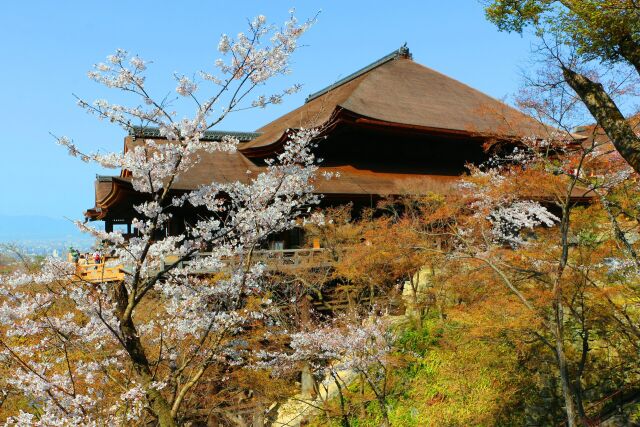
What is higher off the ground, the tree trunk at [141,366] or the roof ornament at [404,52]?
the roof ornament at [404,52]

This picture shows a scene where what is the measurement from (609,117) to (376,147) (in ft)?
38.6

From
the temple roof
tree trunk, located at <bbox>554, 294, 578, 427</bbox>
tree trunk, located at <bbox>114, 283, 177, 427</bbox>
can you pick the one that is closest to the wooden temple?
the temple roof

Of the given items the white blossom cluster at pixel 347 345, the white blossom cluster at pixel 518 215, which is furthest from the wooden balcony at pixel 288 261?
the white blossom cluster at pixel 518 215

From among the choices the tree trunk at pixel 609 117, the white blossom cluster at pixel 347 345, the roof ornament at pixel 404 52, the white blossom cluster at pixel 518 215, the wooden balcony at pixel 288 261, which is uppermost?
the roof ornament at pixel 404 52

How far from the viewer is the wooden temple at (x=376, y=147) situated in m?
13.6

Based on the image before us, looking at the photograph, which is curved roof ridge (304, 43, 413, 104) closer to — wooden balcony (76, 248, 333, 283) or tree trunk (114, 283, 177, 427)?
wooden balcony (76, 248, 333, 283)

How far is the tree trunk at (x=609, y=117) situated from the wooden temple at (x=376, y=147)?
6.58 m

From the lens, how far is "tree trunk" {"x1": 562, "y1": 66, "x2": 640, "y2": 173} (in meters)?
4.55

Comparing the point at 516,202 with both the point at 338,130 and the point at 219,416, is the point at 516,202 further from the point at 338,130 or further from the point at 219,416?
the point at 219,416

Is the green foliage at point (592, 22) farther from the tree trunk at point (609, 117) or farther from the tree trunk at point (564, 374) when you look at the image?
the tree trunk at point (564, 374)

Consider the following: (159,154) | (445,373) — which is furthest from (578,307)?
(159,154)

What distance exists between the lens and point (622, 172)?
354 inches

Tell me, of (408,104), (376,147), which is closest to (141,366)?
(376,147)

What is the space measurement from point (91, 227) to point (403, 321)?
9726mm
